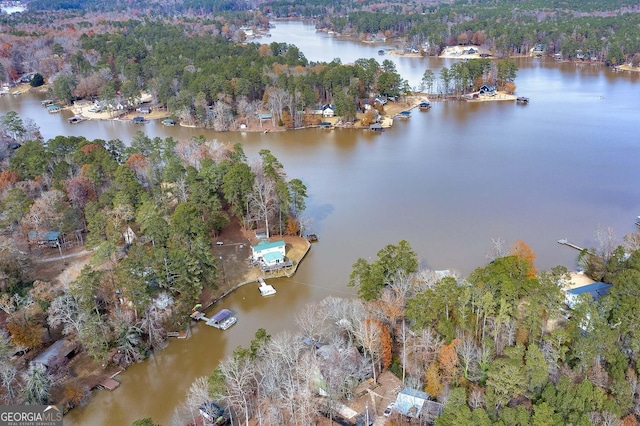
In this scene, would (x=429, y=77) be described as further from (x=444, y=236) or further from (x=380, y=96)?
(x=444, y=236)

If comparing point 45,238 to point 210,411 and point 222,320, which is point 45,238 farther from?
point 210,411

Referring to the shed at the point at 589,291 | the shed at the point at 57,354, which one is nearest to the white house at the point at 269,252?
the shed at the point at 57,354

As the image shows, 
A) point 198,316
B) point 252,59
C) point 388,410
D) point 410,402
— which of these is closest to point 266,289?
point 198,316

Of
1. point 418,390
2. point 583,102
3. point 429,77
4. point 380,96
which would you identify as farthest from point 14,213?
point 583,102

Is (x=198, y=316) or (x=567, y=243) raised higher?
(x=567, y=243)

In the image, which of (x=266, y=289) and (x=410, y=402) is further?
(x=266, y=289)

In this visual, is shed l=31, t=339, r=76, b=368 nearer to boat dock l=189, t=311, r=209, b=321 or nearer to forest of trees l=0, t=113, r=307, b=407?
forest of trees l=0, t=113, r=307, b=407
